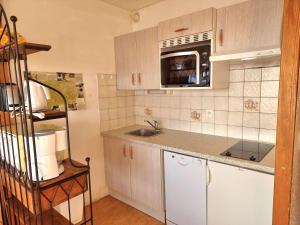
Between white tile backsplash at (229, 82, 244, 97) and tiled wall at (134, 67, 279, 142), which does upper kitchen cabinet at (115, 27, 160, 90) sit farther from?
white tile backsplash at (229, 82, 244, 97)

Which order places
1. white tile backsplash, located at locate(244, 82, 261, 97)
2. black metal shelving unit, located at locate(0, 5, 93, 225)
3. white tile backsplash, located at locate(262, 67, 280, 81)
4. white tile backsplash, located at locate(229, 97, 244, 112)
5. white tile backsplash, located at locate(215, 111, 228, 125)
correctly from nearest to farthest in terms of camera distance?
1. black metal shelving unit, located at locate(0, 5, 93, 225)
2. white tile backsplash, located at locate(262, 67, 280, 81)
3. white tile backsplash, located at locate(244, 82, 261, 97)
4. white tile backsplash, located at locate(229, 97, 244, 112)
5. white tile backsplash, located at locate(215, 111, 228, 125)

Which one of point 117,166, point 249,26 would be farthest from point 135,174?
point 249,26

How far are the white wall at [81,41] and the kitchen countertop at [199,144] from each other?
1.03 feet

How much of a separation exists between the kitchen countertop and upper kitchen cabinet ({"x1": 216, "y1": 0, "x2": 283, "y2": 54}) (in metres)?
0.81

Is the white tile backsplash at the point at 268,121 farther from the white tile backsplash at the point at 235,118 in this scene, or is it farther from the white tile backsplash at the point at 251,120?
the white tile backsplash at the point at 235,118

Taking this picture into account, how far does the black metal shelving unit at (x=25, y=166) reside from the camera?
911mm

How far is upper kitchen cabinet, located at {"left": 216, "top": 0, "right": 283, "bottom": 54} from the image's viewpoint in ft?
4.70

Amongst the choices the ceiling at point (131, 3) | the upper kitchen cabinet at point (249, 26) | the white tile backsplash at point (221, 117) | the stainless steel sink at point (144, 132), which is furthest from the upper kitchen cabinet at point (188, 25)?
the stainless steel sink at point (144, 132)

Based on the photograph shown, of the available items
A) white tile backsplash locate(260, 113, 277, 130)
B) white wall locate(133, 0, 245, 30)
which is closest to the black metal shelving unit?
white tile backsplash locate(260, 113, 277, 130)

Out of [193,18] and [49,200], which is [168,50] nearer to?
[193,18]

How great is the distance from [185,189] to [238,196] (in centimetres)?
47

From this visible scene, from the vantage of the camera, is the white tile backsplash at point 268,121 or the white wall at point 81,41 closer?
the white tile backsplash at point 268,121

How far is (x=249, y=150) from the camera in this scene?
1.68 meters

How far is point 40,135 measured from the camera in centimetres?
98
